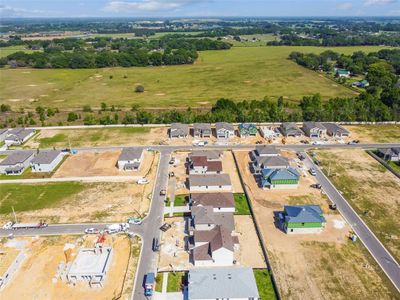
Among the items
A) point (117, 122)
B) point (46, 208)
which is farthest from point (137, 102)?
point (46, 208)

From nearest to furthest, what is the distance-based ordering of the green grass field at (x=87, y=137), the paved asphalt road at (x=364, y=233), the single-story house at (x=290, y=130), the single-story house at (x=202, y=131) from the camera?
the paved asphalt road at (x=364, y=233), the green grass field at (x=87, y=137), the single-story house at (x=290, y=130), the single-story house at (x=202, y=131)

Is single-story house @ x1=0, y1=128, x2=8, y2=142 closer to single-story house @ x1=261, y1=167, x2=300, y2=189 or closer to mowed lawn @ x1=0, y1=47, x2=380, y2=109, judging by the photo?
mowed lawn @ x1=0, y1=47, x2=380, y2=109

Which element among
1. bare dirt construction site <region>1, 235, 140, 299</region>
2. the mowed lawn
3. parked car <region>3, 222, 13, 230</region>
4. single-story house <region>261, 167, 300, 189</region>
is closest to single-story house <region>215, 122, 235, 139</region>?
single-story house <region>261, 167, 300, 189</region>

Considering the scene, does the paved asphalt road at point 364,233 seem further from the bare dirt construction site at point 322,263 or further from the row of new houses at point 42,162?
the row of new houses at point 42,162

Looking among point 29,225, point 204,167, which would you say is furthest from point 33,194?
point 204,167

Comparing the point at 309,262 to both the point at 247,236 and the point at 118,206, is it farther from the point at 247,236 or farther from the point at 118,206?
the point at 118,206

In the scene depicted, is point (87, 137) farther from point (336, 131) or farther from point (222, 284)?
point (336, 131)

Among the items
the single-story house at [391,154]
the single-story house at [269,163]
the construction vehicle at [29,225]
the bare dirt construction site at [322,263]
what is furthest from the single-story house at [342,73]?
the construction vehicle at [29,225]
